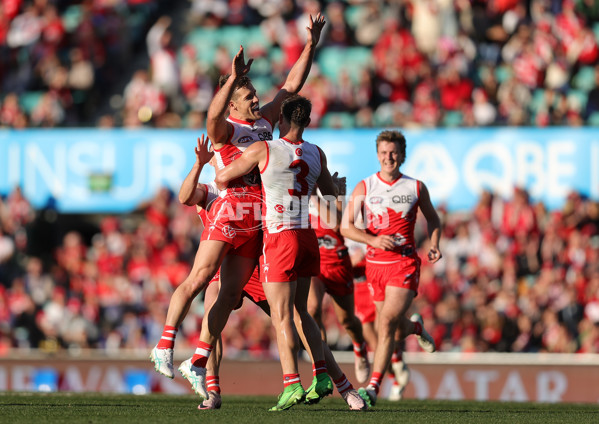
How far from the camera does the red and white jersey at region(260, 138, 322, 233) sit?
356 inches

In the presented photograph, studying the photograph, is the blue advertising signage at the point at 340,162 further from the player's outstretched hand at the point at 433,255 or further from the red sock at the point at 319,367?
the red sock at the point at 319,367

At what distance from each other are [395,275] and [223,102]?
9.45ft

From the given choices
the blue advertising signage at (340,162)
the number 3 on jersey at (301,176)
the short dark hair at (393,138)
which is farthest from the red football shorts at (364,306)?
the blue advertising signage at (340,162)

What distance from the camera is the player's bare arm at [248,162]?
29.6ft

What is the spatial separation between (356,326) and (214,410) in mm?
3035

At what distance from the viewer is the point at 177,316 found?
9195mm

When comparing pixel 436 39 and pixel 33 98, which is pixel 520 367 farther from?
pixel 33 98

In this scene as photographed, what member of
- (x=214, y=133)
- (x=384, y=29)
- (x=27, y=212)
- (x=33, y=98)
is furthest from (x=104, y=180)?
(x=214, y=133)

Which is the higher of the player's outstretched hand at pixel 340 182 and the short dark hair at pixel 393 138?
the short dark hair at pixel 393 138

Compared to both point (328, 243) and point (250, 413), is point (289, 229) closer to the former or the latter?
point (250, 413)

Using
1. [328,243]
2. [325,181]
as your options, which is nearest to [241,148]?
[325,181]

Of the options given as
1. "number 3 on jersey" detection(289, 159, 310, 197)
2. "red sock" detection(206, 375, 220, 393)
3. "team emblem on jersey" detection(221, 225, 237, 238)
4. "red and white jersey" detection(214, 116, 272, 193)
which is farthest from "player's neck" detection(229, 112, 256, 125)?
"red sock" detection(206, 375, 220, 393)

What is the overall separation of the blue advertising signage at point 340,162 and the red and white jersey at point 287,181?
29.4 ft

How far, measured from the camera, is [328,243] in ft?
39.3
